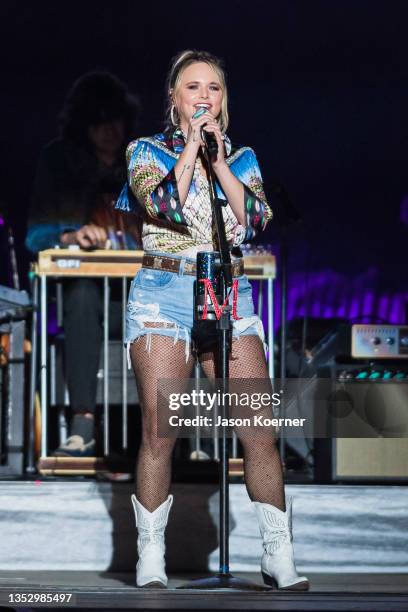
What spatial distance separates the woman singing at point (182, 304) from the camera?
306 cm

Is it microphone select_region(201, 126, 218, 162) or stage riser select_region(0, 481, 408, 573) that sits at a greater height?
microphone select_region(201, 126, 218, 162)

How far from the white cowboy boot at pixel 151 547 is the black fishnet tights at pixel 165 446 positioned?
2 cm

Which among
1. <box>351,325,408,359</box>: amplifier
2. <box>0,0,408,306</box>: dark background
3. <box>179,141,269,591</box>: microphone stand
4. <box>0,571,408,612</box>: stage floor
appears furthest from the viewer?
<box>0,0,408,306</box>: dark background

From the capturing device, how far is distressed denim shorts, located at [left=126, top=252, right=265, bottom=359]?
10.2ft

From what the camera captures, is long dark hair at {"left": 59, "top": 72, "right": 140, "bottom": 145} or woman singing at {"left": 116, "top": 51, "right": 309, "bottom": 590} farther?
long dark hair at {"left": 59, "top": 72, "right": 140, "bottom": 145}

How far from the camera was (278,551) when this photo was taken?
3066 millimetres

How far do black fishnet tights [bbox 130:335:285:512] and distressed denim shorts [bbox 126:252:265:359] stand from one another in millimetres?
23

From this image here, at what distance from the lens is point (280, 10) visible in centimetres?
578

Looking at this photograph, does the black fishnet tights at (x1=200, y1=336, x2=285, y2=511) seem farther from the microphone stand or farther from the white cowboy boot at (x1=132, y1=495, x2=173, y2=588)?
the white cowboy boot at (x1=132, y1=495, x2=173, y2=588)

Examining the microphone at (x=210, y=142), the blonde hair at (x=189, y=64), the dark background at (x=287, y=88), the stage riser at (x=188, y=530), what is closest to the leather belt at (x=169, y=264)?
the microphone at (x=210, y=142)

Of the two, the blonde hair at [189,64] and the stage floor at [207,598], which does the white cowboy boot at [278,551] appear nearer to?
the stage floor at [207,598]

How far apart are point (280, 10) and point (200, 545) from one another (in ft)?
10.1

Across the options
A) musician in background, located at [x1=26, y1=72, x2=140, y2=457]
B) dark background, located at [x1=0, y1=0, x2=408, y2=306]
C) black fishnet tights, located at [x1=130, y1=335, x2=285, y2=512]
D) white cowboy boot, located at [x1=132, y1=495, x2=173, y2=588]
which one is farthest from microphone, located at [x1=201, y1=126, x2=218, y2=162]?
dark background, located at [x1=0, y1=0, x2=408, y2=306]

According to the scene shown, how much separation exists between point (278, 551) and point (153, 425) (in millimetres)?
478
